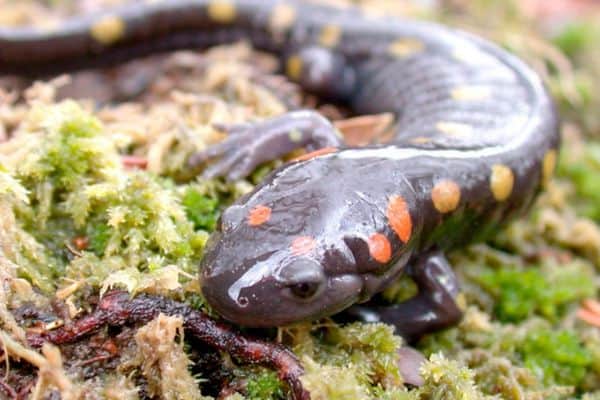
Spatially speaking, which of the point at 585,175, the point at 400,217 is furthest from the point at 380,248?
the point at 585,175

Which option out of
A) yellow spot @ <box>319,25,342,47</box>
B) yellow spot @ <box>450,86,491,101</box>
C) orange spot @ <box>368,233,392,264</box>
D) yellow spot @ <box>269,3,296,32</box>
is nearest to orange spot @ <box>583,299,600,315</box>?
yellow spot @ <box>450,86,491,101</box>

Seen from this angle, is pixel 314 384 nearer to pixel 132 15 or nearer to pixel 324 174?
pixel 324 174

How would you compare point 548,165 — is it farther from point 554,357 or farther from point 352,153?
point 352,153

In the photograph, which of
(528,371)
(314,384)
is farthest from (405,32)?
(314,384)

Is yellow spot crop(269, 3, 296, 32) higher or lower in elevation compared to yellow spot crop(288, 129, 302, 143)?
lower

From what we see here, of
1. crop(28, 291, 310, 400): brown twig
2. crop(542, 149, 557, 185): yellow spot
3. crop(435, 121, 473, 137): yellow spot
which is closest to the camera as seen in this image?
crop(28, 291, 310, 400): brown twig

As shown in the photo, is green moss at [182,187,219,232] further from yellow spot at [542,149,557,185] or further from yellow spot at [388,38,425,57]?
yellow spot at [388,38,425,57]

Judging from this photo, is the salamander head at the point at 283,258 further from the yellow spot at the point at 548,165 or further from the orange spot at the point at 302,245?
the yellow spot at the point at 548,165
